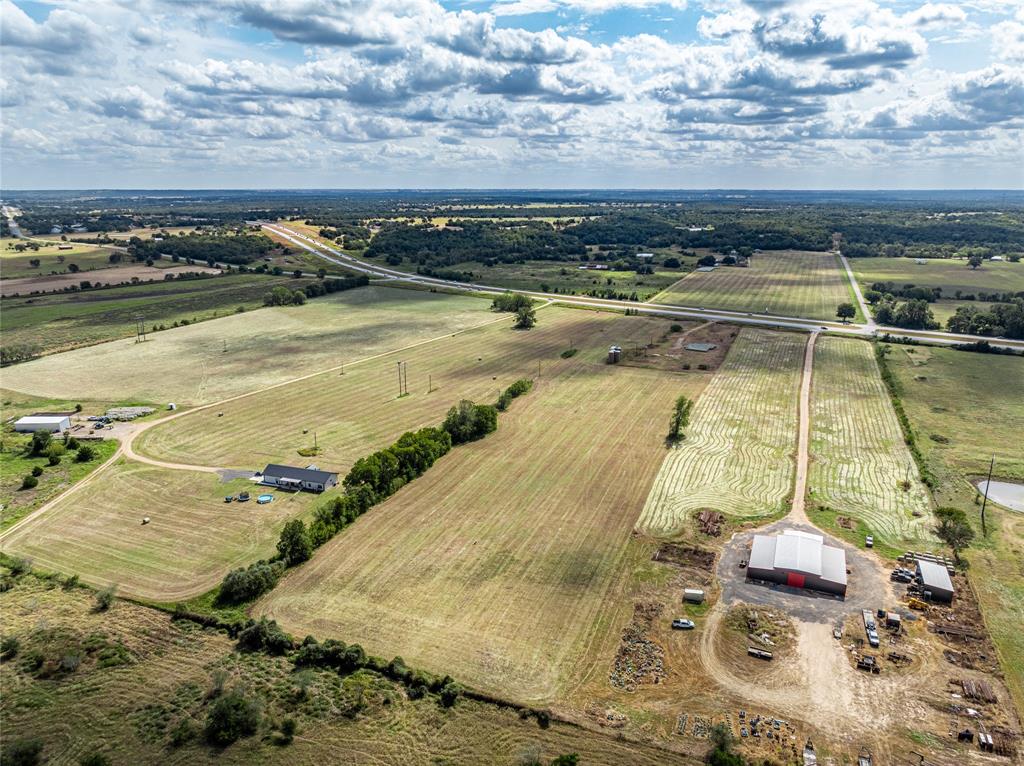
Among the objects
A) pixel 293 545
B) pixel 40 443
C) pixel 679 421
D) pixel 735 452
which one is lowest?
pixel 735 452

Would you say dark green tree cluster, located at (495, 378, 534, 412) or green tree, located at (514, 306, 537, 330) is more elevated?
green tree, located at (514, 306, 537, 330)

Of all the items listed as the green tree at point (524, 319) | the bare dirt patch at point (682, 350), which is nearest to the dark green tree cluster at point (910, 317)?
the bare dirt patch at point (682, 350)

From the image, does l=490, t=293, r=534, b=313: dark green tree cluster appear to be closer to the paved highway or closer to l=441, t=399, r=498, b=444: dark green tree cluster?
the paved highway

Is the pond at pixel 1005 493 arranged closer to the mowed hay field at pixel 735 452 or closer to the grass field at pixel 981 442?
the grass field at pixel 981 442

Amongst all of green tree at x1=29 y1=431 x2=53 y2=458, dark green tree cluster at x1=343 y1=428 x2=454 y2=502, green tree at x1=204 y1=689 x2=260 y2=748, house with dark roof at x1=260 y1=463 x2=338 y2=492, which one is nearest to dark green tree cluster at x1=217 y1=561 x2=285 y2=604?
green tree at x1=204 y1=689 x2=260 y2=748

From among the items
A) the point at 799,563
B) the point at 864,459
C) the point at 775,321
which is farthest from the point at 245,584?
the point at 775,321

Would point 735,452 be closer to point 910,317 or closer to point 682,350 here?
point 682,350

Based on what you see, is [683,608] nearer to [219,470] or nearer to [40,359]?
[219,470]
